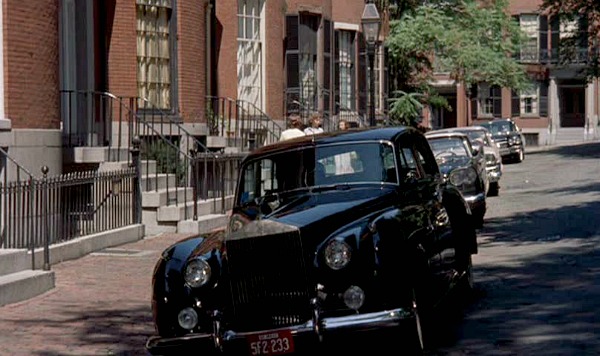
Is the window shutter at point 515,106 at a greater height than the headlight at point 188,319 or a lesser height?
greater

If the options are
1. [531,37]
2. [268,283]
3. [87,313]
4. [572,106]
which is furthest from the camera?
[572,106]

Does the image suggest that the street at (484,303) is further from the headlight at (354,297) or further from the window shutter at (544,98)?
the window shutter at (544,98)

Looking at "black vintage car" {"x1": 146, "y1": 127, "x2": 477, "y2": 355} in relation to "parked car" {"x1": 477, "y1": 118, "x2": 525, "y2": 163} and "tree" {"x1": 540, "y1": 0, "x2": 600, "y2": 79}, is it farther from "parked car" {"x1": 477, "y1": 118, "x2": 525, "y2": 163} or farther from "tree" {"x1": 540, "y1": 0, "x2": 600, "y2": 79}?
"tree" {"x1": 540, "y1": 0, "x2": 600, "y2": 79}

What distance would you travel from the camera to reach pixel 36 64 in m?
16.2

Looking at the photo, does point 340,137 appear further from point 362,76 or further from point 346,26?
point 362,76

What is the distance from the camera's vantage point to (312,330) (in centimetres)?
832

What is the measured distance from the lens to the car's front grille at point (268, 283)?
8617mm

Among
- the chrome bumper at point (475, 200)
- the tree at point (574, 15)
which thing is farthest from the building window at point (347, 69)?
the chrome bumper at point (475, 200)

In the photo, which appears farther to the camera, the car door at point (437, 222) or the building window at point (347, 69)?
the building window at point (347, 69)

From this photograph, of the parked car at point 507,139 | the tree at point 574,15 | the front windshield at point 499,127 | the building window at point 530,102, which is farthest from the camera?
the building window at point 530,102

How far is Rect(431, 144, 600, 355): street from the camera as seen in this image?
959 cm

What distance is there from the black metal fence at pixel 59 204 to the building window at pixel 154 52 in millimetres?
3872

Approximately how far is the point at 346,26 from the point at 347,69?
52.0 inches

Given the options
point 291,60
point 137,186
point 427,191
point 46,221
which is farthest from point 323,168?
point 291,60
